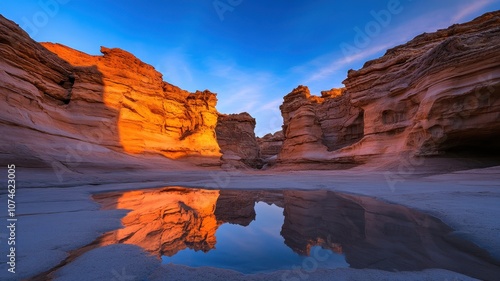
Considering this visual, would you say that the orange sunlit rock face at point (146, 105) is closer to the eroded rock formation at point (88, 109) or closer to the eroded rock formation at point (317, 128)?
the eroded rock formation at point (88, 109)

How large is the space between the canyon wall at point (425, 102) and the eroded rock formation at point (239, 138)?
11.8 m

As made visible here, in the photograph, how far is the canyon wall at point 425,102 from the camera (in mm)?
11492

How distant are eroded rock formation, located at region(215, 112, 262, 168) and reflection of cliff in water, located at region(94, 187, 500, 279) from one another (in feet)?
97.9

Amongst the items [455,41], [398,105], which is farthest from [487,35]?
[398,105]

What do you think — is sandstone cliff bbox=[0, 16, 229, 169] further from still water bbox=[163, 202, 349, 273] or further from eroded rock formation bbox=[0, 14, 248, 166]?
still water bbox=[163, 202, 349, 273]

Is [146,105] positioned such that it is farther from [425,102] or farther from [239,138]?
[425,102]

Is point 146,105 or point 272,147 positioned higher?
point 146,105

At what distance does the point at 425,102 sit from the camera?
13.5 m

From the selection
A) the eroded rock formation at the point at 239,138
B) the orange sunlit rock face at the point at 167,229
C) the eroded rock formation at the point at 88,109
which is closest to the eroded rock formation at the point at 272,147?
the eroded rock formation at the point at 239,138

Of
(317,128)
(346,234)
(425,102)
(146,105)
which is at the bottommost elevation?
(346,234)

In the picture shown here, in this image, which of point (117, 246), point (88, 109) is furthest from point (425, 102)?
point (88, 109)

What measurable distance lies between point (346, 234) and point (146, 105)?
21767 mm

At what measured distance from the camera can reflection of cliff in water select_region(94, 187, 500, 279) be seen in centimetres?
261

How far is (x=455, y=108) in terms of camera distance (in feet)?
39.7
